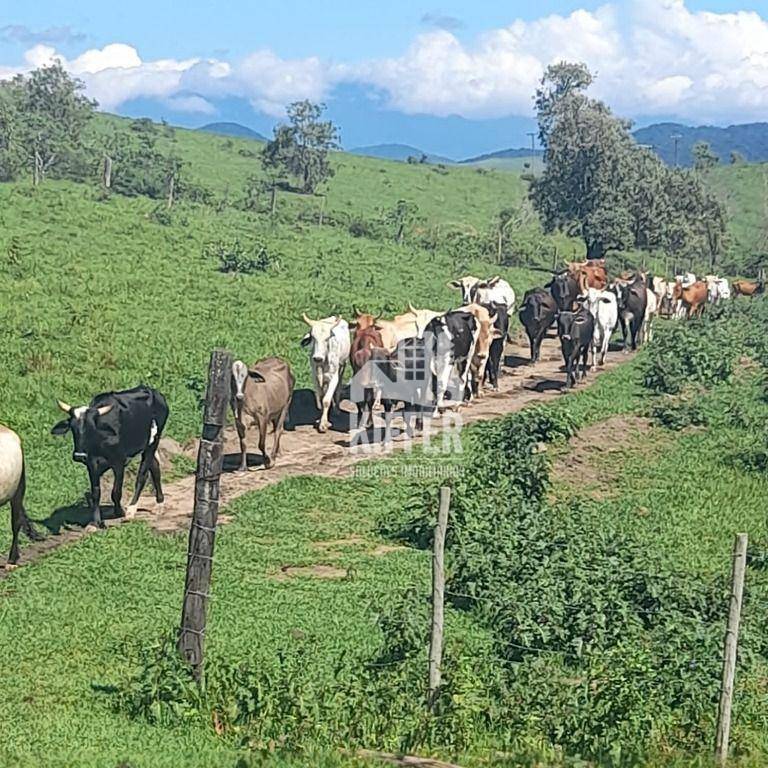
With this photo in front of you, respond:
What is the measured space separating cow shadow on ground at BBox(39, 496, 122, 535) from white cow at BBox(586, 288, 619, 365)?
48.8 feet

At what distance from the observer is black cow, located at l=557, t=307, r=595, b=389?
2531cm

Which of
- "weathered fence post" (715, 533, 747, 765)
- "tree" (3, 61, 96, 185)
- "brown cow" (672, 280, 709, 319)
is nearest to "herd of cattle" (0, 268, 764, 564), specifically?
"brown cow" (672, 280, 709, 319)

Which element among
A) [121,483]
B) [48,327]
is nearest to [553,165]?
[48,327]

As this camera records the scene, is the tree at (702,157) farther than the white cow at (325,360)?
Yes

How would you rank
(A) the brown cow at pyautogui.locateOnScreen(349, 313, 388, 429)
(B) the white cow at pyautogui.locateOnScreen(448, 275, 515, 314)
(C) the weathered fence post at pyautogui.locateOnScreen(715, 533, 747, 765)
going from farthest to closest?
(B) the white cow at pyautogui.locateOnScreen(448, 275, 515, 314) → (A) the brown cow at pyautogui.locateOnScreen(349, 313, 388, 429) → (C) the weathered fence post at pyautogui.locateOnScreen(715, 533, 747, 765)

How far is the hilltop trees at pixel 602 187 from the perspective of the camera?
47250mm

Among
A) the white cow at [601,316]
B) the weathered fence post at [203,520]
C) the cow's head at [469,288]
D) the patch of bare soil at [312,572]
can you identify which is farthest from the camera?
the cow's head at [469,288]

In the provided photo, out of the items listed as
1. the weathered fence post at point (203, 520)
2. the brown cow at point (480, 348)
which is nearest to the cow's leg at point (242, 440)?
the brown cow at point (480, 348)

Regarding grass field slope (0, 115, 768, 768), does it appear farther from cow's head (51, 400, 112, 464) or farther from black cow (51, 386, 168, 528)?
cow's head (51, 400, 112, 464)

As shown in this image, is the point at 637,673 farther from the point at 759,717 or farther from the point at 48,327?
the point at 48,327

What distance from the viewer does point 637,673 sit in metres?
9.40

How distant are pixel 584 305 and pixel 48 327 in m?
12.0

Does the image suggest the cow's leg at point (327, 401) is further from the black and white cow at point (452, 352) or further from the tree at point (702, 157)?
the tree at point (702, 157)

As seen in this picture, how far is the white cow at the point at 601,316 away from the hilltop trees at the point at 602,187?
17.9 m
